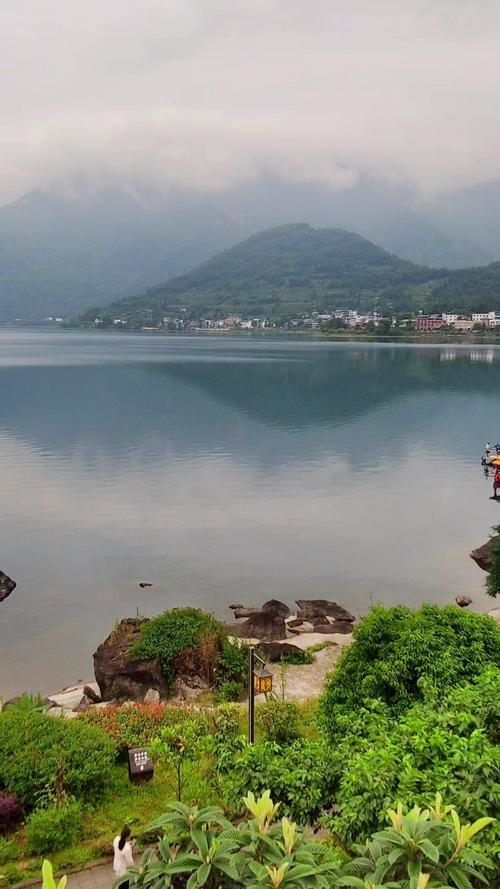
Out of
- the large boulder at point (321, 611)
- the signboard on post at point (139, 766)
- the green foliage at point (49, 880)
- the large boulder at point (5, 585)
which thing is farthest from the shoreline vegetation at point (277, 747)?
the large boulder at point (5, 585)

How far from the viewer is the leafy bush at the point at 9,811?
34.3 ft

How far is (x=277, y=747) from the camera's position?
835 cm

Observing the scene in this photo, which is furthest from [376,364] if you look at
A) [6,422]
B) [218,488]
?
[218,488]

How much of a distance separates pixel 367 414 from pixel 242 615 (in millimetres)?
50429

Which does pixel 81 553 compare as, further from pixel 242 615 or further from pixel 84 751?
pixel 84 751

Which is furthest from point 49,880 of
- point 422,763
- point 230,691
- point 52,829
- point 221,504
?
point 221,504

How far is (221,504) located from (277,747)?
103ft

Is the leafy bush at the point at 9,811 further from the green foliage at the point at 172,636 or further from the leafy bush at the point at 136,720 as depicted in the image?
the green foliage at the point at 172,636

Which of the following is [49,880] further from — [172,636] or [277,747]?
[172,636]

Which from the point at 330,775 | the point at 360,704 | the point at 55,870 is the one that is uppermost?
the point at 330,775

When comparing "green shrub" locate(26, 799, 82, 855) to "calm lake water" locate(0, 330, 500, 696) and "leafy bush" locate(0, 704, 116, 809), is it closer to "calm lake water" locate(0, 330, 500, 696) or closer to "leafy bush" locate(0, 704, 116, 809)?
"leafy bush" locate(0, 704, 116, 809)

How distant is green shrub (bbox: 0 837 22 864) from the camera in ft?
32.0

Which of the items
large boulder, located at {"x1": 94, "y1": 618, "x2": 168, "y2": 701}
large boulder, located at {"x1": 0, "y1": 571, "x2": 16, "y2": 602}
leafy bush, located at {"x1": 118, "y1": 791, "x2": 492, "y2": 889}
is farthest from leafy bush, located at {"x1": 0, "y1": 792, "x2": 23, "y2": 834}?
large boulder, located at {"x1": 0, "y1": 571, "x2": 16, "y2": 602}

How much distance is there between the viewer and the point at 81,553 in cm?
3206
